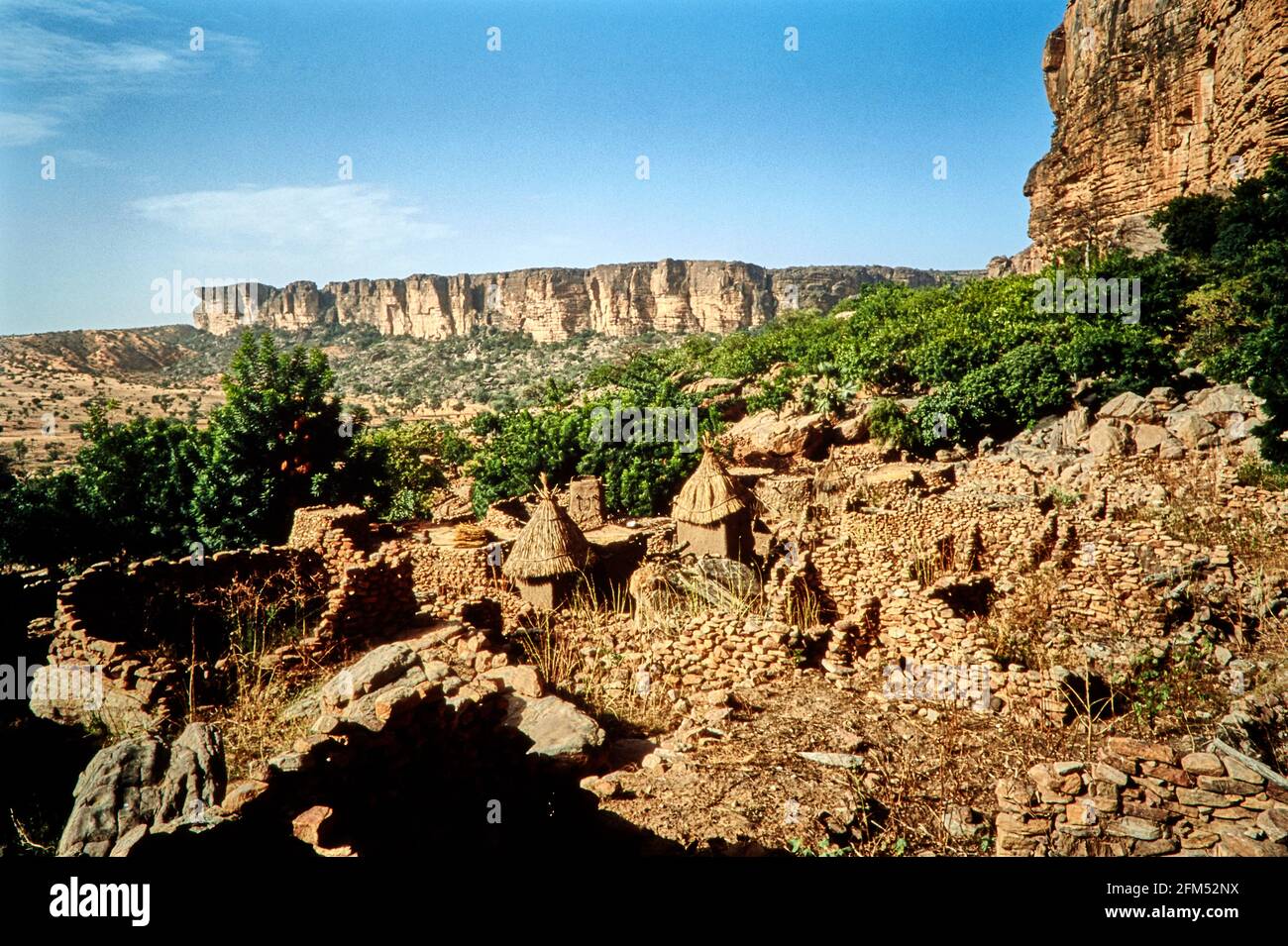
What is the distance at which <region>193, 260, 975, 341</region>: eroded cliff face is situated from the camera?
85.1 m

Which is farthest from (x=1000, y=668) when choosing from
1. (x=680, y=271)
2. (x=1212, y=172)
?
(x=680, y=271)

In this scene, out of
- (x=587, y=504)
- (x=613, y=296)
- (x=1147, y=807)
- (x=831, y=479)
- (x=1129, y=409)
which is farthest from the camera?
(x=613, y=296)

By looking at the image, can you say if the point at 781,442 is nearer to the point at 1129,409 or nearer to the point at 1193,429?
the point at 1129,409

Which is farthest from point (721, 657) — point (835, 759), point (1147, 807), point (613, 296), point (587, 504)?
point (613, 296)

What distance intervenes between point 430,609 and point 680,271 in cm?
8318

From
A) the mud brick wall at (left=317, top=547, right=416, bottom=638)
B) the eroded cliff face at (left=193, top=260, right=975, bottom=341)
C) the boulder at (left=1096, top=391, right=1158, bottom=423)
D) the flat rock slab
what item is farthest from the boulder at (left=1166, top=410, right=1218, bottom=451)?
the eroded cliff face at (left=193, top=260, right=975, bottom=341)

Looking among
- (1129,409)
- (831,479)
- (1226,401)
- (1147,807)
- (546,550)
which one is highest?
(1226,401)

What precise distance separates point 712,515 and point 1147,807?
20.1 feet

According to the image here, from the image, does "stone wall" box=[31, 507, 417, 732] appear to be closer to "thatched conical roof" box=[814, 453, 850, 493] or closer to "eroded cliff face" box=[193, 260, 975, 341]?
"thatched conical roof" box=[814, 453, 850, 493]

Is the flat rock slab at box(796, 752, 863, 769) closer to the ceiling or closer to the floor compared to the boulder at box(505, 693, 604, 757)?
closer to the floor

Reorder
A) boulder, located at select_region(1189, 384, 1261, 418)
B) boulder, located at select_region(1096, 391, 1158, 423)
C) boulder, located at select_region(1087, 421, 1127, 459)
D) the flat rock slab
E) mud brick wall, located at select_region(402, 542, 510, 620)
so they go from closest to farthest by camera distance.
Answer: the flat rock slab < mud brick wall, located at select_region(402, 542, 510, 620) < boulder, located at select_region(1189, 384, 1261, 418) < boulder, located at select_region(1087, 421, 1127, 459) < boulder, located at select_region(1096, 391, 1158, 423)

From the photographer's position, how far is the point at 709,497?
9.65m

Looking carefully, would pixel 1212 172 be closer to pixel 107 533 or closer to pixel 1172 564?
pixel 1172 564
